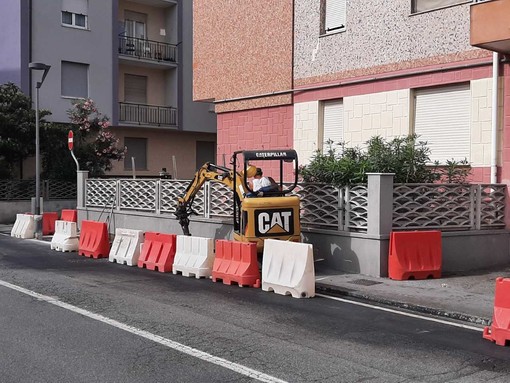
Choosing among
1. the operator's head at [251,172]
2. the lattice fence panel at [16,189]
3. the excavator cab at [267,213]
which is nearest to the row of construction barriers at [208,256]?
the excavator cab at [267,213]

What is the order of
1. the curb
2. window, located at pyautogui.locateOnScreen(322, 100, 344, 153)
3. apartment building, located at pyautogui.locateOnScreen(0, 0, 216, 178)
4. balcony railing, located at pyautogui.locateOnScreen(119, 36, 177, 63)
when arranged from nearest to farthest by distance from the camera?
the curb → window, located at pyautogui.locateOnScreen(322, 100, 344, 153) → apartment building, located at pyautogui.locateOnScreen(0, 0, 216, 178) → balcony railing, located at pyautogui.locateOnScreen(119, 36, 177, 63)

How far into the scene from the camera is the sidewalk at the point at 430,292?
8.17 meters

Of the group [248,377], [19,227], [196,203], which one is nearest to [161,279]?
[196,203]

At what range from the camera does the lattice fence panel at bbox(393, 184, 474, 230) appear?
11156 mm

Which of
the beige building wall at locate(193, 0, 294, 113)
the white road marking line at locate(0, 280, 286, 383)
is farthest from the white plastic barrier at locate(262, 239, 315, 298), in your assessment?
the beige building wall at locate(193, 0, 294, 113)

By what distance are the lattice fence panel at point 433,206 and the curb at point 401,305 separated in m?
2.12

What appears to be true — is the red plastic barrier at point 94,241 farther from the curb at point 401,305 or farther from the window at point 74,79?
the window at point 74,79

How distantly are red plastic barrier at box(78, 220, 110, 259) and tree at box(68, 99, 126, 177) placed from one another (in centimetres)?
987

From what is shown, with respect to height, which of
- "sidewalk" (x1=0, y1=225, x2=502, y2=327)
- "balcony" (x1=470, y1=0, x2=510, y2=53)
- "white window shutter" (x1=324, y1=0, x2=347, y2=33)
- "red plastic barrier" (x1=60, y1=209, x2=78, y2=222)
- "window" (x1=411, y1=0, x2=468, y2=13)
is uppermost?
"white window shutter" (x1=324, y1=0, x2=347, y2=33)

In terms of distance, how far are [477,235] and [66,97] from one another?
20.1m

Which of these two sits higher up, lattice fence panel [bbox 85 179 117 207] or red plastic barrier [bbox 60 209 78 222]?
lattice fence panel [bbox 85 179 117 207]

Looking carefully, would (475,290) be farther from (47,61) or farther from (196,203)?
(47,61)

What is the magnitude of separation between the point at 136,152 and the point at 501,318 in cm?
2451

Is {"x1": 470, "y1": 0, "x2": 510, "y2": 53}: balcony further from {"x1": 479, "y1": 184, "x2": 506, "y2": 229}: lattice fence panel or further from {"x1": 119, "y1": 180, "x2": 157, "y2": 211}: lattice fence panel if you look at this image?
{"x1": 119, "y1": 180, "x2": 157, "y2": 211}: lattice fence panel
